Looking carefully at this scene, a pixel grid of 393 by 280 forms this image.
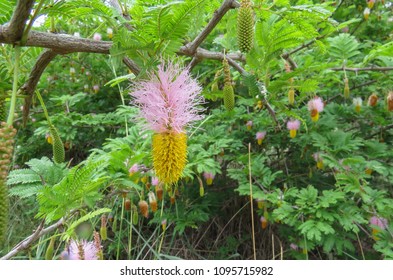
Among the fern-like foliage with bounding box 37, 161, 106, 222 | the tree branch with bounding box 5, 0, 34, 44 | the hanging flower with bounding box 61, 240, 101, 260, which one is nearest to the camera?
the tree branch with bounding box 5, 0, 34, 44

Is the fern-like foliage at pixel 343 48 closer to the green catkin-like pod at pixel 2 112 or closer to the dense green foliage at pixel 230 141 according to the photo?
the dense green foliage at pixel 230 141

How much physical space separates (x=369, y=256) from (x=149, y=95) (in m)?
2.15

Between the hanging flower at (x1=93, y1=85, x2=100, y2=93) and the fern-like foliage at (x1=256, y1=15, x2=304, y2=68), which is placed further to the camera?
the hanging flower at (x1=93, y1=85, x2=100, y2=93)

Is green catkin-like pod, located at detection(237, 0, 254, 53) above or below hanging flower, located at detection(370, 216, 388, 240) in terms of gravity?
above

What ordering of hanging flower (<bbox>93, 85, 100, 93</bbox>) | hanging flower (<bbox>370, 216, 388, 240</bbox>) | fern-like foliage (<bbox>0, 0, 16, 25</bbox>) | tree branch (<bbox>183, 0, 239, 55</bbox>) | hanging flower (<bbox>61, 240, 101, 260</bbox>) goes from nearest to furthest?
fern-like foliage (<bbox>0, 0, 16, 25</bbox>) < tree branch (<bbox>183, 0, 239, 55</bbox>) < hanging flower (<bbox>61, 240, 101, 260</bbox>) < hanging flower (<bbox>370, 216, 388, 240</bbox>) < hanging flower (<bbox>93, 85, 100, 93</bbox>)

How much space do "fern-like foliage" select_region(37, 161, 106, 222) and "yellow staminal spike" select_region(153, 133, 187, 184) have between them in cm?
29

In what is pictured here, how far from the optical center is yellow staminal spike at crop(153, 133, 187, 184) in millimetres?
688

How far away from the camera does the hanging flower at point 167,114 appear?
0.69 m

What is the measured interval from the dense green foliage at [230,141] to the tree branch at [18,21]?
145 millimetres

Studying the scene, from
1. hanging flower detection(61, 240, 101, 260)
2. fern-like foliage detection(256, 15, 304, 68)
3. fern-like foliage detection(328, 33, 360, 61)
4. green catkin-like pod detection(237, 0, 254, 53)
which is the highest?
fern-like foliage detection(328, 33, 360, 61)

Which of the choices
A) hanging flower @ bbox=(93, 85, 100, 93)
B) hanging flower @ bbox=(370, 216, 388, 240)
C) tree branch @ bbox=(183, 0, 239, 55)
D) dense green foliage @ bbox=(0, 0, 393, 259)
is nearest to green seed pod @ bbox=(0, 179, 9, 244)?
dense green foliage @ bbox=(0, 0, 393, 259)

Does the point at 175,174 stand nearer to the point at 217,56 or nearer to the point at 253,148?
the point at 217,56

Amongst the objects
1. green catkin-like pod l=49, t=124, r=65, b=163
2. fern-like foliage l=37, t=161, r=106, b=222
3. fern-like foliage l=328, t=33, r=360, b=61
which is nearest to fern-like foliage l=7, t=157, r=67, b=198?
fern-like foliage l=37, t=161, r=106, b=222

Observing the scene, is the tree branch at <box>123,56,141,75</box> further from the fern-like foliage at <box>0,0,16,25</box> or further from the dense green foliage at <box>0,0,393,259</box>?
the fern-like foliage at <box>0,0,16,25</box>
